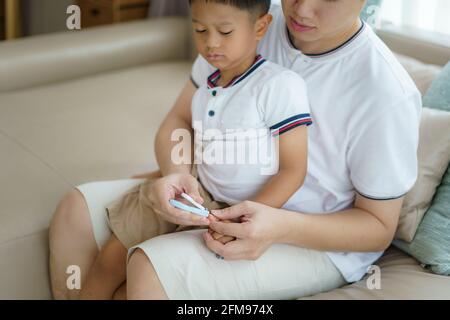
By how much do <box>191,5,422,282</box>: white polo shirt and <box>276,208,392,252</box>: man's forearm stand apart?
0.16 feet

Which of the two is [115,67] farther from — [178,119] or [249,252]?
[249,252]

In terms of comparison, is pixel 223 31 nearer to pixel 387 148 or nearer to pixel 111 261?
pixel 387 148

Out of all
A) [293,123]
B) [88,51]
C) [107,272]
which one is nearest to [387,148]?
[293,123]

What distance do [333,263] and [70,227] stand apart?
23.0 inches

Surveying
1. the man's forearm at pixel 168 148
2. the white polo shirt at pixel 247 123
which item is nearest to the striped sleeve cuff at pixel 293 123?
the white polo shirt at pixel 247 123

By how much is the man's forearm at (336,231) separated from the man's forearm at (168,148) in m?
0.33

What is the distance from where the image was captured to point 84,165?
1.76 m

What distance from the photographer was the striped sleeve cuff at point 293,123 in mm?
1142

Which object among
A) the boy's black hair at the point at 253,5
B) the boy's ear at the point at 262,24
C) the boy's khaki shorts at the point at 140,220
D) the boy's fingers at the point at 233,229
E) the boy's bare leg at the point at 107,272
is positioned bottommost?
the boy's bare leg at the point at 107,272

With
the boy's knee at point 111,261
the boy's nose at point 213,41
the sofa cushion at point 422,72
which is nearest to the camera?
the boy's nose at point 213,41

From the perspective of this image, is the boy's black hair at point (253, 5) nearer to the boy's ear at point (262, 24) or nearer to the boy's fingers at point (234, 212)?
the boy's ear at point (262, 24)

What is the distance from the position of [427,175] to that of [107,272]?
0.74 m

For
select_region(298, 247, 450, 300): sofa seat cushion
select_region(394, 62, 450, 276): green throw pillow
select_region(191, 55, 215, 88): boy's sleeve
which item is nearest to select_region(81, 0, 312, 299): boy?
select_region(191, 55, 215, 88): boy's sleeve

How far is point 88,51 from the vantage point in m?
2.41
